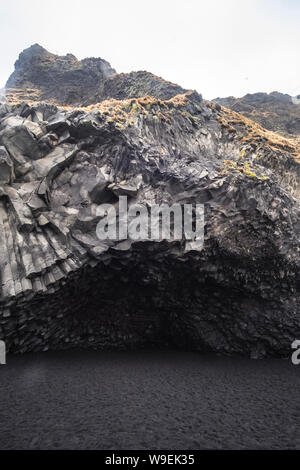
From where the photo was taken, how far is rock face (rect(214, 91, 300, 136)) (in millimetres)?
37844

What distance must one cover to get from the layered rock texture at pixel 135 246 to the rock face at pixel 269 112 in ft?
84.7

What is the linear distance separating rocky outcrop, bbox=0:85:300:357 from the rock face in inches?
1027

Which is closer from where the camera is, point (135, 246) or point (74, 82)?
point (135, 246)

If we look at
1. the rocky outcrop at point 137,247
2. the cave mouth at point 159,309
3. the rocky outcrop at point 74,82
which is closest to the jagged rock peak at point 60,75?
the rocky outcrop at point 74,82

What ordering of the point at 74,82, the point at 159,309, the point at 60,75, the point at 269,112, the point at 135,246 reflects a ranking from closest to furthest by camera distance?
the point at 135,246 < the point at 159,309 < the point at 74,82 < the point at 60,75 < the point at 269,112

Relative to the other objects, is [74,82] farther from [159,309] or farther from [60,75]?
[159,309]

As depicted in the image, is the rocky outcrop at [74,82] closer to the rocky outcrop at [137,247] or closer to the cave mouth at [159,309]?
the rocky outcrop at [137,247]

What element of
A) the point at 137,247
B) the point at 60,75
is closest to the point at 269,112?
the point at 60,75

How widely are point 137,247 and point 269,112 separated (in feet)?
125

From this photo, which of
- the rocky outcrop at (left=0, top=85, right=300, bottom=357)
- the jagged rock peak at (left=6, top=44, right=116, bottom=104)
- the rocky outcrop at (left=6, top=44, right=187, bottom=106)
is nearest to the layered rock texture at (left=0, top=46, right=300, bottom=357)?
the rocky outcrop at (left=0, top=85, right=300, bottom=357)

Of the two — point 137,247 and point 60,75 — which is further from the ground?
point 60,75

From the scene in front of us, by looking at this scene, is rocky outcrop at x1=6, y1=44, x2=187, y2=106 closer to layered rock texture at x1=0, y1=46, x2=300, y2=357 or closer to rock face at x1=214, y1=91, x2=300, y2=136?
layered rock texture at x1=0, y1=46, x2=300, y2=357

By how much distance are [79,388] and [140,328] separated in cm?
572

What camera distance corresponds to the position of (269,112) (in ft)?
137
